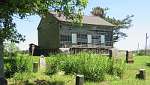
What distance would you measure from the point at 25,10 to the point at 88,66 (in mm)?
6501

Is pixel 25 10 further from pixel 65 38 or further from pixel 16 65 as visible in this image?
pixel 65 38

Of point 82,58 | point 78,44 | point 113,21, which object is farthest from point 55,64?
point 113,21

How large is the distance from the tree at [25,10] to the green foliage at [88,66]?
410cm

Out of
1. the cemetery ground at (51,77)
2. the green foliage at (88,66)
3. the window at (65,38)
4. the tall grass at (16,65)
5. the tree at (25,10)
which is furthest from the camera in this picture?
the window at (65,38)

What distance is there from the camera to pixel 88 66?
23625 millimetres

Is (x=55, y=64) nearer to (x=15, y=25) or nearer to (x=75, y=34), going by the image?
(x=15, y=25)

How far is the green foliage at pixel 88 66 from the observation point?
2334 centimetres

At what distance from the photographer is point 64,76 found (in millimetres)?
23859

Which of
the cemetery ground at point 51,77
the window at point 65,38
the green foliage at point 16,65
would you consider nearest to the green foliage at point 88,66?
the cemetery ground at point 51,77

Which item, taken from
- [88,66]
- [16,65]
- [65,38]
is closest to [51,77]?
[88,66]


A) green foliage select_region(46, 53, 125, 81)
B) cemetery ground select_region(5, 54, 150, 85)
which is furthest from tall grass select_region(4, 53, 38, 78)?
green foliage select_region(46, 53, 125, 81)

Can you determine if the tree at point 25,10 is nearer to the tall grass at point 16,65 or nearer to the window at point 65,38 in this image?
the tall grass at point 16,65

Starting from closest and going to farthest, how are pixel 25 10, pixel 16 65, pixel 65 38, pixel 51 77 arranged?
pixel 25 10 → pixel 51 77 → pixel 16 65 → pixel 65 38

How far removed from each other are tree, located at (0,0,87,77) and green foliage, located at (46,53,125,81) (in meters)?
4.10
